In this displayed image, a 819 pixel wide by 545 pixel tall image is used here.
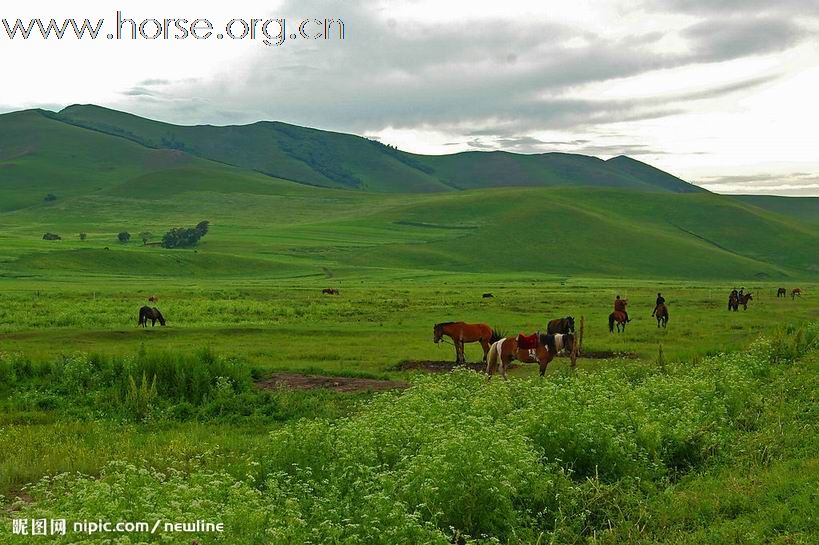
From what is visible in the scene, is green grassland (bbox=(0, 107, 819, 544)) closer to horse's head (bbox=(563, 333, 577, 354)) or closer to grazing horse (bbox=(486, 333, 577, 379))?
grazing horse (bbox=(486, 333, 577, 379))

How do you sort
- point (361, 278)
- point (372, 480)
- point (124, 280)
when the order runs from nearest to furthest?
point (372, 480) < point (124, 280) < point (361, 278)

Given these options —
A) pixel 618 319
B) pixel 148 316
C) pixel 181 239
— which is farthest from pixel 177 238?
pixel 618 319

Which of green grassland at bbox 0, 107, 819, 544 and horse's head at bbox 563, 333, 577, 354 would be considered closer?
green grassland at bbox 0, 107, 819, 544

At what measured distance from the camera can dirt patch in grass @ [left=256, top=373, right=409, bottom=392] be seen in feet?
65.7

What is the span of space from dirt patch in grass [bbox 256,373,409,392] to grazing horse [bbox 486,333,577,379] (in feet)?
8.75

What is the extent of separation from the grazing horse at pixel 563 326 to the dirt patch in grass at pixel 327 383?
8.28m

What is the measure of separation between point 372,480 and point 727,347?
61.0ft

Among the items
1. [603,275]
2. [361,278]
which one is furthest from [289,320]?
[603,275]

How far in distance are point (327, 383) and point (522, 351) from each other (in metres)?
5.74

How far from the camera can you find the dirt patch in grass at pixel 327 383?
65.7ft

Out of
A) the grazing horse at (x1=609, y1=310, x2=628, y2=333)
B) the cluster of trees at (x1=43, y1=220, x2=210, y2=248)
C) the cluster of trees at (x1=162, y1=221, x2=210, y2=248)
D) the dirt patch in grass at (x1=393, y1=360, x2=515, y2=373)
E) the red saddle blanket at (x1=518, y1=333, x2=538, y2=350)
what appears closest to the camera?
the red saddle blanket at (x1=518, y1=333, x2=538, y2=350)

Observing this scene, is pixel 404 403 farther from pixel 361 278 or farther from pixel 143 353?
pixel 361 278

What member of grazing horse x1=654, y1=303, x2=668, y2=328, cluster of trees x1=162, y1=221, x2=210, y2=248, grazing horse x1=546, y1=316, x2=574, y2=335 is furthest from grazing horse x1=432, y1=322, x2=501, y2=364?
cluster of trees x1=162, y1=221, x2=210, y2=248

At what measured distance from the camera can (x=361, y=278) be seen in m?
99.3
